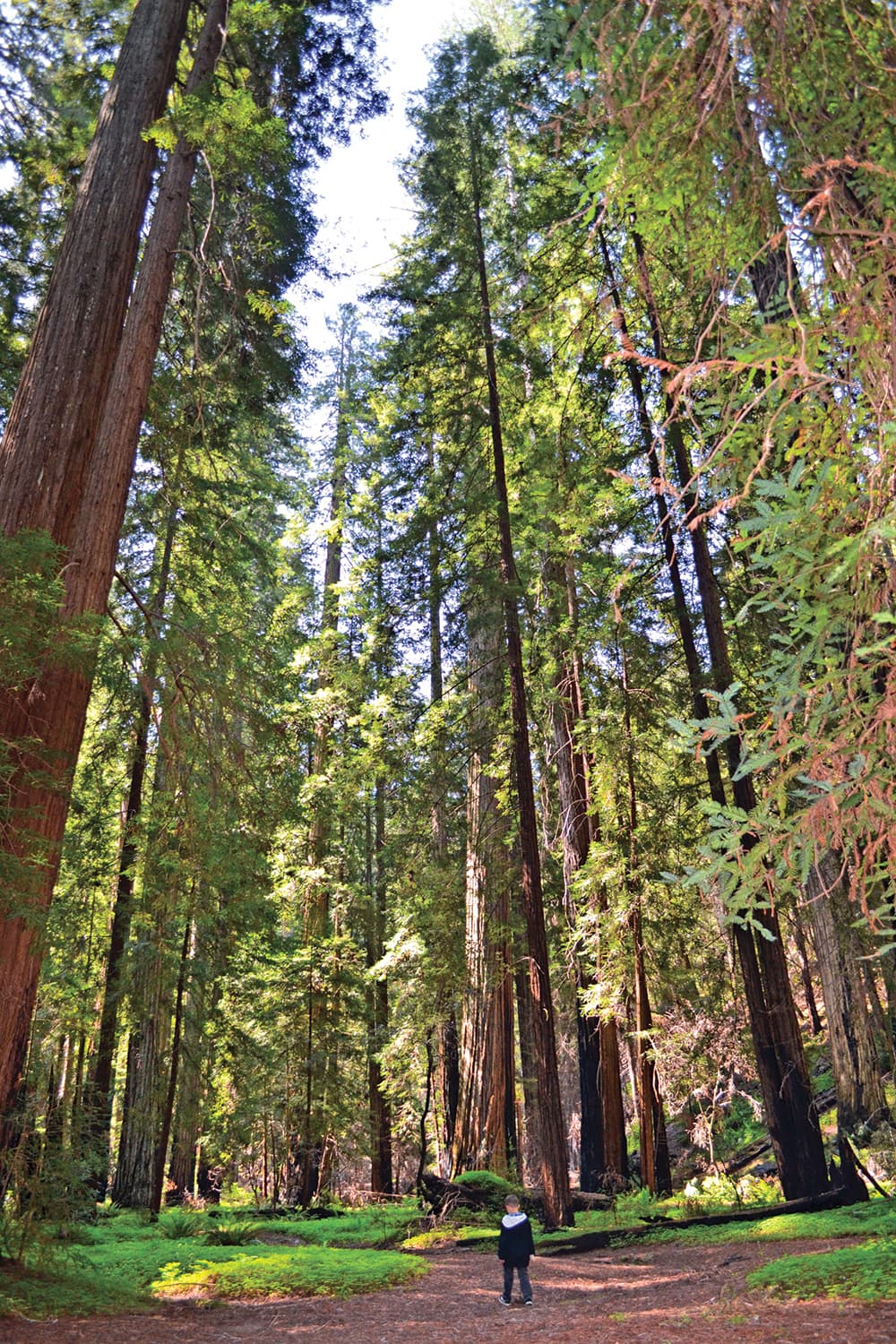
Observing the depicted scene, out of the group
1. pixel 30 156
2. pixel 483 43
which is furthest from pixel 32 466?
pixel 483 43

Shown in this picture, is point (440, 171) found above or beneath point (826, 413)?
above

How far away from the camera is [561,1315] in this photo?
6.80 meters

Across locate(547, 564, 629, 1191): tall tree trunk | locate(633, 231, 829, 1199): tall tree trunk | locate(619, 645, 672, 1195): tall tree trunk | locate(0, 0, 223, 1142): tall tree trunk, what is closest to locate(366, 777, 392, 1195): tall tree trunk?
locate(547, 564, 629, 1191): tall tree trunk

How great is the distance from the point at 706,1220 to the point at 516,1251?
396cm

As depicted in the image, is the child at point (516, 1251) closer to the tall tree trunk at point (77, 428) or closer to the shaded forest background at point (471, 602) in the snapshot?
the shaded forest background at point (471, 602)

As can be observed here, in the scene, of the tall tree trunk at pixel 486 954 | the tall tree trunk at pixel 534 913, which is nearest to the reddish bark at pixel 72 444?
the tall tree trunk at pixel 534 913

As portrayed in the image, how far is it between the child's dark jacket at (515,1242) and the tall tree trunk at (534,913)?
2.78 meters

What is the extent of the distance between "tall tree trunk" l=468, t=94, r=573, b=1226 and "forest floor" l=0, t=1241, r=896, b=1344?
4.40 feet

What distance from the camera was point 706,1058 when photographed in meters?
13.7

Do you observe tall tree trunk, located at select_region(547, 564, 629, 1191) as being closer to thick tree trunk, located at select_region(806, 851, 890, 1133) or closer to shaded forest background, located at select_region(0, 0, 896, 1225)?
shaded forest background, located at select_region(0, 0, 896, 1225)

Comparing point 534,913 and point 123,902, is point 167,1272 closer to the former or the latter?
point 534,913

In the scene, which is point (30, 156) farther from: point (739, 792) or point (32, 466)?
point (739, 792)

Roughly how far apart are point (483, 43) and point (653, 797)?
41.1ft

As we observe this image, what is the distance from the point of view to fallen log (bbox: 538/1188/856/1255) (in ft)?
30.0
